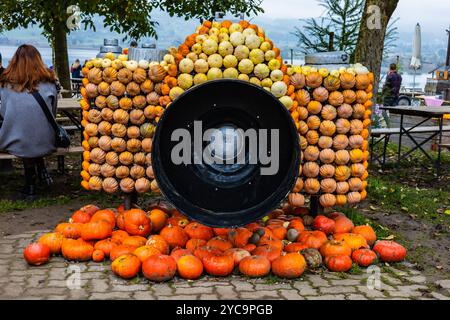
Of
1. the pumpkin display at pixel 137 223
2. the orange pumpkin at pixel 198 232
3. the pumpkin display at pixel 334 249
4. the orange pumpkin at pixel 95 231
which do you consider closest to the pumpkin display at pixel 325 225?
the pumpkin display at pixel 334 249

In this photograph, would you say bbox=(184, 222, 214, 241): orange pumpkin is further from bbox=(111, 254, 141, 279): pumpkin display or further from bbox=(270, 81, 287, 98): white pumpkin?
bbox=(270, 81, 287, 98): white pumpkin

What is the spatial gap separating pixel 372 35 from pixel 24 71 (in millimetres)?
4187

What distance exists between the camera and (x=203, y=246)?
4.45 meters

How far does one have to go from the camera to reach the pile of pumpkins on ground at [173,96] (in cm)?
489

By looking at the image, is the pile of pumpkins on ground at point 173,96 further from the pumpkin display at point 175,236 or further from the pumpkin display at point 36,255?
the pumpkin display at point 36,255

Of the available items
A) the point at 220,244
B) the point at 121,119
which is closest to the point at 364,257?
the point at 220,244

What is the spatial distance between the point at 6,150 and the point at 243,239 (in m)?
2.99

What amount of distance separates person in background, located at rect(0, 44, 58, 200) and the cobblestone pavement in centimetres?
197

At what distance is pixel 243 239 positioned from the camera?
15.2 ft

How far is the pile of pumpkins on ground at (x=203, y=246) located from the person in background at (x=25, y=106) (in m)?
1.39

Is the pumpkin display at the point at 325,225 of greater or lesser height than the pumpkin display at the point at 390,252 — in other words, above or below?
above

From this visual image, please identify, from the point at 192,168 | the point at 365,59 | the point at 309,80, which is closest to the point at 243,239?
the point at 192,168

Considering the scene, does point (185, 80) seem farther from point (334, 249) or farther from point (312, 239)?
point (334, 249)
